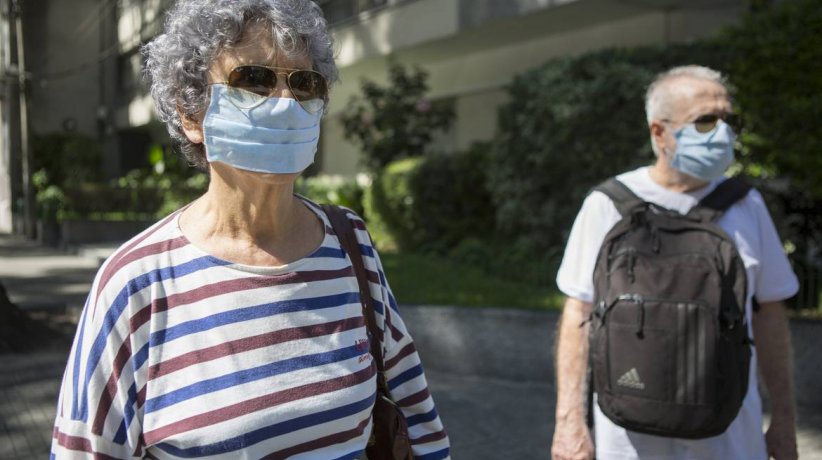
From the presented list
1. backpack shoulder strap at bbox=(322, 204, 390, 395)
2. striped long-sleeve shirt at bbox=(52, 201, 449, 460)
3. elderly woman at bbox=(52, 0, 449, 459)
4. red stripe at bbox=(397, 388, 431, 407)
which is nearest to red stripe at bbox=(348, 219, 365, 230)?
backpack shoulder strap at bbox=(322, 204, 390, 395)

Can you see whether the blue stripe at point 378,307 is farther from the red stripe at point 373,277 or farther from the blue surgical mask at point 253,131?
the blue surgical mask at point 253,131

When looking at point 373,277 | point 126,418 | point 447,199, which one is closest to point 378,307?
point 373,277

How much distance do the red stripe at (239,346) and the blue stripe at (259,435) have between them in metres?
0.16

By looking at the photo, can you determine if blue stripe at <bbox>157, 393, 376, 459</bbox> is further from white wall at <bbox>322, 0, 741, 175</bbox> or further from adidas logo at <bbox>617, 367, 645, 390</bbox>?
white wall at <bbox>322, 0, 741, 175</bbox>

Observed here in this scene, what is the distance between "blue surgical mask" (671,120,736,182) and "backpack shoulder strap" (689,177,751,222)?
2.2 inches

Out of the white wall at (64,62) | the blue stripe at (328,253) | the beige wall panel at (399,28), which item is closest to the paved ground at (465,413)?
the blue stripe at (328,253)

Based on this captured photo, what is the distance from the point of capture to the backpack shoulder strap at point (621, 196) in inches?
108

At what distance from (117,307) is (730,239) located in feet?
5.80

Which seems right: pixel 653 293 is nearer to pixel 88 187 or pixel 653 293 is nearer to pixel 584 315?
pixel 584 315

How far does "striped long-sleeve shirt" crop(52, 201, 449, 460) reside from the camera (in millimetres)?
1765

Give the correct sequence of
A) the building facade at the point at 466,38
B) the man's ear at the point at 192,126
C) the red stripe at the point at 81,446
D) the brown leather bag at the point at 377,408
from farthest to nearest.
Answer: the building facade at the point at 466,38, the brown leather bag at the point at 377,408, the man's ear at the point at 192,126, the red stripe at the point at 81,446

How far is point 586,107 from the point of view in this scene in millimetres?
9133

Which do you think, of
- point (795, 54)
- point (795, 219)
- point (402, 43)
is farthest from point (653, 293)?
point (402, 43)

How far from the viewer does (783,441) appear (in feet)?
8.93
